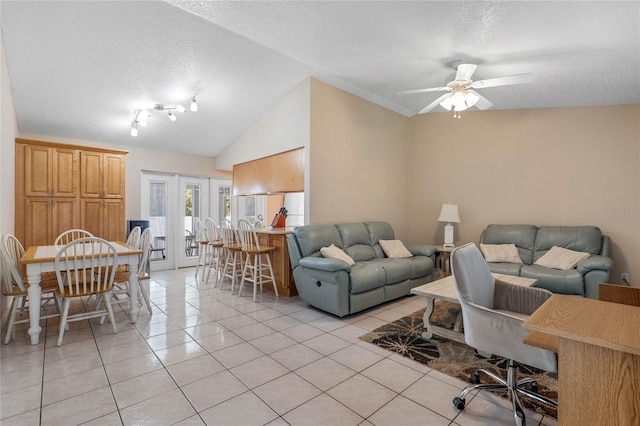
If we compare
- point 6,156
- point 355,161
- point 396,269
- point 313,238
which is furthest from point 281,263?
point 6,156

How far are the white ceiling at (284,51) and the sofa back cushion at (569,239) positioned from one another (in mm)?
1787

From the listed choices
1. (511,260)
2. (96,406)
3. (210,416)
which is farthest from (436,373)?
(511,260)

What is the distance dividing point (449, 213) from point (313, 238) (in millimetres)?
2525

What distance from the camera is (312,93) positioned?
4246 mm

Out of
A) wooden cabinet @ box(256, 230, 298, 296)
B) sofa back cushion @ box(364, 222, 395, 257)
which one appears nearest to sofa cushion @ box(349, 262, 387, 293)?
sofa back cushion @ box(364, 222, 395, 257)

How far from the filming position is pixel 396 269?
387 cm

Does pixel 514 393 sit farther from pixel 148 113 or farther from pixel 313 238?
pixel 148 113

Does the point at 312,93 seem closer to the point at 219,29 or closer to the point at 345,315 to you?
the point at 219,29

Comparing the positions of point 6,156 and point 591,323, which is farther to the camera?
point 6,156

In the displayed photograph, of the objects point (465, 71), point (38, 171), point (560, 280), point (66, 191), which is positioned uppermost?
point (465, 71)

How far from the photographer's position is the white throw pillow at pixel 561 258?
3754 mm

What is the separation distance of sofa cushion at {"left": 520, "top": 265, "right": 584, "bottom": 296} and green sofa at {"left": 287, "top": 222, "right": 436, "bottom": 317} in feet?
4.28

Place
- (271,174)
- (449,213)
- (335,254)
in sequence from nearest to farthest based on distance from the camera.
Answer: (335,254), (449,213), (271,174)

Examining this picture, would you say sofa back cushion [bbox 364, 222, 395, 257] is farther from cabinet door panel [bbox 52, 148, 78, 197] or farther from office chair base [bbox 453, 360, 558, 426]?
cabinet door panel [bbox 52, 148, 78, 197]
